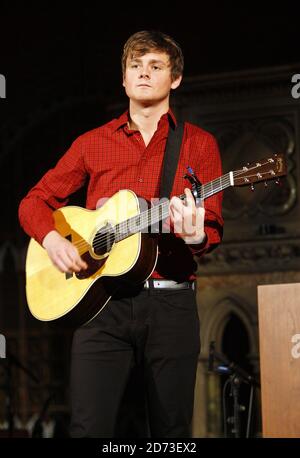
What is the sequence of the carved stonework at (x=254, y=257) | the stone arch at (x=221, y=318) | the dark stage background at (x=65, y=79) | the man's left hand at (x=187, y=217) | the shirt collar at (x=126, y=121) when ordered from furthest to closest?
the stone arch at (x=221, y=318) → the carved stonework at (x=254, y=257) → the dark stage background at (x=65, y=79) → the shirt collar at (x=126, y=121) → the man's left hand at (x=187, y=217)

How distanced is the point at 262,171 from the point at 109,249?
652 millimetres

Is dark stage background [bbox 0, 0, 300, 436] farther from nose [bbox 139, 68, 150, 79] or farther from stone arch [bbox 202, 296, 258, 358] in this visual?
nose [bbox 139, 68, 150, 79]

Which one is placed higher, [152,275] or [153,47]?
[153,47]

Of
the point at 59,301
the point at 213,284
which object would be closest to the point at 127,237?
the point at 59,301

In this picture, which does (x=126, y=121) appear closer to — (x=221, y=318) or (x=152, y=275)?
(x=152, y=275)

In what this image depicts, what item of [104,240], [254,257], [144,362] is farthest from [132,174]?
[254,257]

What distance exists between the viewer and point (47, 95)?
348 inches

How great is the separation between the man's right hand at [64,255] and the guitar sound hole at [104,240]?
0.14m

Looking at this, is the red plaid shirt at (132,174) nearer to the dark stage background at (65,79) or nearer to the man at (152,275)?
the man at (152,275)

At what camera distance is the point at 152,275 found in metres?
2.93

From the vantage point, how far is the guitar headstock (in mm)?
3010

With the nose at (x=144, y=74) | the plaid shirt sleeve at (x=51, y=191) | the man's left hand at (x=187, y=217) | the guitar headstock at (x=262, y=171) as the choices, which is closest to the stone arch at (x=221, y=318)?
the plaid shirt sleeve at (x=51, y=191)

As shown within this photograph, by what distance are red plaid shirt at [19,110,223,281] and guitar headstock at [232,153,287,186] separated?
0.36 feet

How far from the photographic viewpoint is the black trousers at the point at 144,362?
2.87m
